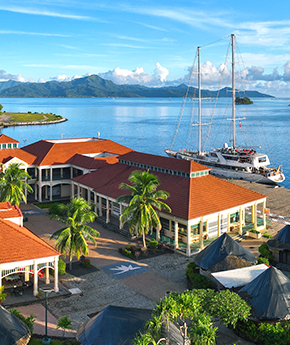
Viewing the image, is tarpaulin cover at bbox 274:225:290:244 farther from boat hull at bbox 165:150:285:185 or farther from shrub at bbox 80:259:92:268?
boat hull at bbox 165:150:285:185

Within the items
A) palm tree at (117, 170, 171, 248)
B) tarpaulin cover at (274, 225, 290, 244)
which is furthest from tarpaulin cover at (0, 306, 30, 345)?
tarpaulin cover at (274, 225, 290, 244)

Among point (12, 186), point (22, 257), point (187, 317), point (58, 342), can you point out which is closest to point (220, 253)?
point (187, 317)

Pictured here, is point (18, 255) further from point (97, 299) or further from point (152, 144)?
point (152, 144)

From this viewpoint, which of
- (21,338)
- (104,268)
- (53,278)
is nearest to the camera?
(21,338)

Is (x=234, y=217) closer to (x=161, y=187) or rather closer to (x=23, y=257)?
(x=161, y=187)

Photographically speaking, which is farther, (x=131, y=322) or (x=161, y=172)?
(x=161, y=172)

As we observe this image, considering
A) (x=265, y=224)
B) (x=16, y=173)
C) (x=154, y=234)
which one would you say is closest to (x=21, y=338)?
(x=154, y=234)

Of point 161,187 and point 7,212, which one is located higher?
point 161,187

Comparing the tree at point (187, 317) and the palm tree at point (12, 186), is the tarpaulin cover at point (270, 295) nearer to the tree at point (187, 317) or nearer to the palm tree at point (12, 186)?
the tree at point (187, 317)
